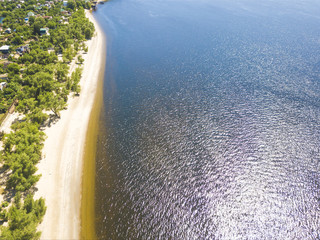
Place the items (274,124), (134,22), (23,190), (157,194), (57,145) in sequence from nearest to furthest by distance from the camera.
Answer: (23,190) < (157,194) < (57,145) < (274,124) < (134,22)

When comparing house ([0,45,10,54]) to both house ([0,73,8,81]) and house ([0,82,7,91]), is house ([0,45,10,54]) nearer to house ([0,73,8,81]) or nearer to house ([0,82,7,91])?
house ([0,73,8,81])

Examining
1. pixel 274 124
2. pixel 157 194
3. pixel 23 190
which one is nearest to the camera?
pixel 23 190

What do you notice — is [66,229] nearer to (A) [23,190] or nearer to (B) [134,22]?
(A) [23,190]

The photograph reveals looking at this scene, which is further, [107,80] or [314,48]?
[314,48]

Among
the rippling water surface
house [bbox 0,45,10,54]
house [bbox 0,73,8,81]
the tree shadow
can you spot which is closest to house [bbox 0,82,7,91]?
house [bbox 0,73,8,81]

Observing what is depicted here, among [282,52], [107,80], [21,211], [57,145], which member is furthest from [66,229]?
[282,52]

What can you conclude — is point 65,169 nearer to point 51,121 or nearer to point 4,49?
point 51,121

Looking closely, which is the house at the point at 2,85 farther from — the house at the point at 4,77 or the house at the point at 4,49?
the house at the point at 4,49

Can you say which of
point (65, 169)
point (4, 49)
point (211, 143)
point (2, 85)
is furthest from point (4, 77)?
point (211, 143)
